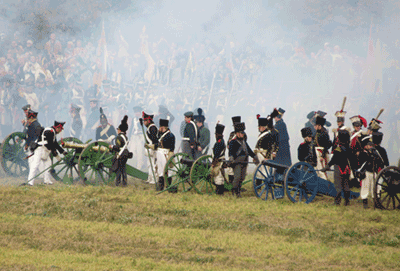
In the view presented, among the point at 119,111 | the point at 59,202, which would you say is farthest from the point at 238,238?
the point at 119,111

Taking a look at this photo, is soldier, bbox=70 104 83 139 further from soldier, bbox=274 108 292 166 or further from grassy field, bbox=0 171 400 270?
soldier, bbox=274 108 292 166

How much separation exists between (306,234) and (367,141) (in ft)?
10.8

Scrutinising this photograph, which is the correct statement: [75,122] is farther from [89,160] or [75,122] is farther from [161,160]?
[161,160]

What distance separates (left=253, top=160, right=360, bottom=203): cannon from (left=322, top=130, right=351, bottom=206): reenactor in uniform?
0.29 m

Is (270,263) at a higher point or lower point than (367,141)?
lower

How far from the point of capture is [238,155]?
30.8 feet

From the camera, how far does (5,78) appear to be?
24344 millimetres

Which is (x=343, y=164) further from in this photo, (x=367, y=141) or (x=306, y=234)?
(x=306, y=234)

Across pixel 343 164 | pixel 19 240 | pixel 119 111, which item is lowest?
pixel 19 240

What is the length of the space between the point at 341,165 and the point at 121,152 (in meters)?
4.98

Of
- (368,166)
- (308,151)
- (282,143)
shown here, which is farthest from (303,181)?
(282,143)

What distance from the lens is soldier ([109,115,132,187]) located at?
10.8 m

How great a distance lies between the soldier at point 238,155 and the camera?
30.7 ft

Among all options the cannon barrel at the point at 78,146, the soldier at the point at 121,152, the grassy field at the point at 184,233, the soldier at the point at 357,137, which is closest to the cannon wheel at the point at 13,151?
the cannon barrel at the point at 78,146
